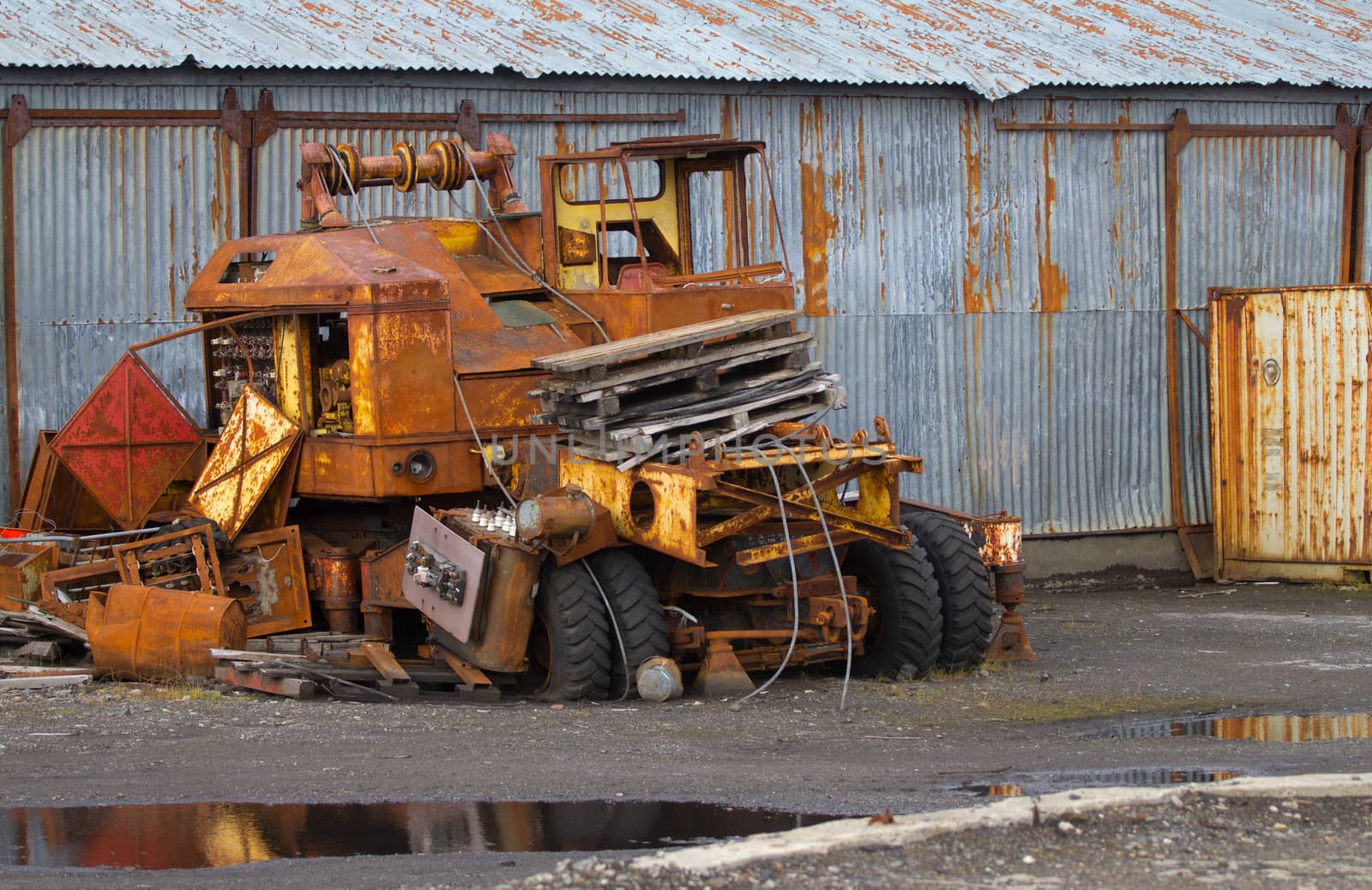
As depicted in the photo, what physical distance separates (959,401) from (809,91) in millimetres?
3109

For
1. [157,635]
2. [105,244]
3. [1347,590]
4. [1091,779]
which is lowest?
[1347,590]

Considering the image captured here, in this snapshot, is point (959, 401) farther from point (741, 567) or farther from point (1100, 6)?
point (741, 567)

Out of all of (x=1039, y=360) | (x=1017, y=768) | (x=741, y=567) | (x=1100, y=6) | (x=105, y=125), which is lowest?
(x=1017, y=768)

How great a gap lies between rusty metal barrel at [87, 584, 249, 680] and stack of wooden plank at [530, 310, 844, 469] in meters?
2.30

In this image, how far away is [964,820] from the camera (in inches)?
249

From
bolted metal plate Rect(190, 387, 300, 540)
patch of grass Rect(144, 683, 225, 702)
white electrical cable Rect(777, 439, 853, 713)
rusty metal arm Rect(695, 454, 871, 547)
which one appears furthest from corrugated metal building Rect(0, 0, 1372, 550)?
white electrical cable Rect(777, 439, 853, 713)

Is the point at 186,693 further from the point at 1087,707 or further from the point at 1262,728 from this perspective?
the point at 1262,728

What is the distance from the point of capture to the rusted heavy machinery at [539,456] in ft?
32.4

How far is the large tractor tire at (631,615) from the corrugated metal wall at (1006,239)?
5568mm

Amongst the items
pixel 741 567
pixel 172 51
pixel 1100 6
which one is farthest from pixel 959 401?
pixel 172 51

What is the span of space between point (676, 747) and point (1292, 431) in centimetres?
917

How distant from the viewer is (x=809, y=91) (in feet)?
50.6

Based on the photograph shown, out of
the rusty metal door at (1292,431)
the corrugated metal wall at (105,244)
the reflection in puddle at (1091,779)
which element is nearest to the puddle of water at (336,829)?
the reflection in puddle at (1091,779)

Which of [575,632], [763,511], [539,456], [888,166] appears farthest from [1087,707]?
[888,166]
